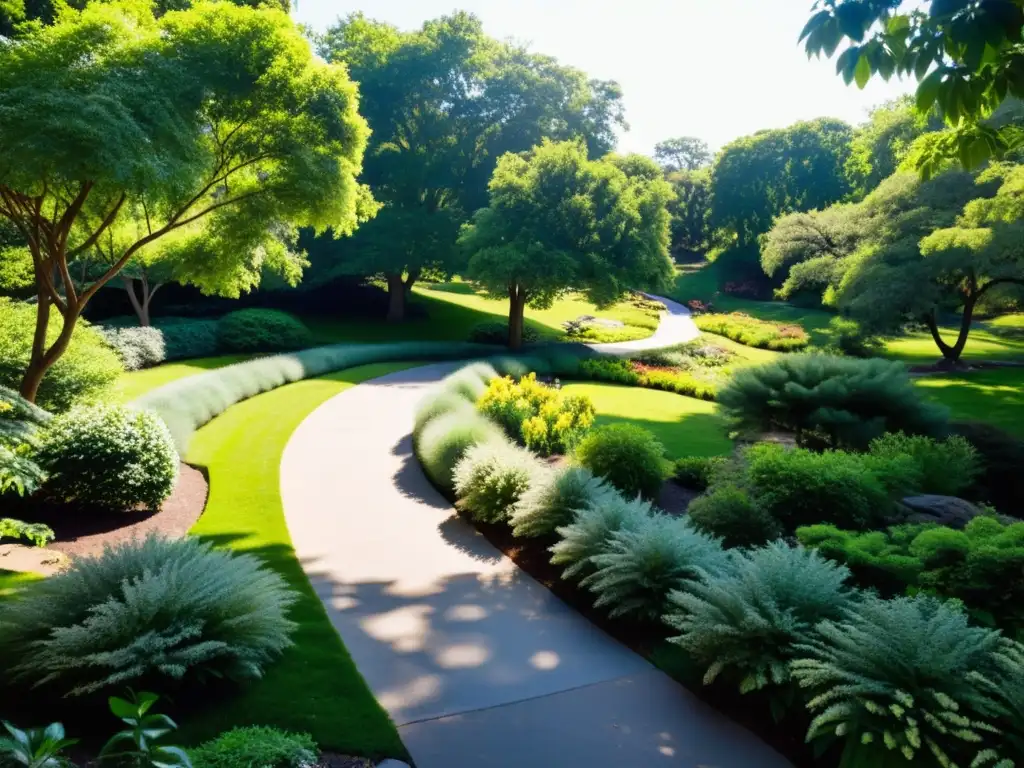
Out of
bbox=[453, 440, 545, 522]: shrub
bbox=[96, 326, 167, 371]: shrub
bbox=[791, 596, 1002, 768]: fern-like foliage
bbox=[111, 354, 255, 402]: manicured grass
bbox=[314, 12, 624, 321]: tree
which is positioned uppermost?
bbox=[314, 12, 624, 321]: tree

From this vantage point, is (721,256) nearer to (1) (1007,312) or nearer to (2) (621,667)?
(1) (1007,312)


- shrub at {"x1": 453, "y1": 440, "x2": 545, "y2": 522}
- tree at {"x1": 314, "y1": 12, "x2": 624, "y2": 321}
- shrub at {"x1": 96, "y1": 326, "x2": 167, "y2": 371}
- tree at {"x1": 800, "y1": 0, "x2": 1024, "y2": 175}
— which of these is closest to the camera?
tree at {"x1": 800, "y1": 0, "x2": 1024, "y2": 175}

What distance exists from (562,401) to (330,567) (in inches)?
288

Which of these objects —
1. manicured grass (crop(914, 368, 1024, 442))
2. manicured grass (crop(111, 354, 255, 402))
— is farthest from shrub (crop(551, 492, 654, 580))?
manicured grass (crop(111, 354, 255, 402))

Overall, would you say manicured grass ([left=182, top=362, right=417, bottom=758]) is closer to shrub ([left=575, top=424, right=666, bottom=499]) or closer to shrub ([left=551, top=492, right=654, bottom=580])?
shrub ([left=551, top=492, right=654, bottom=580])

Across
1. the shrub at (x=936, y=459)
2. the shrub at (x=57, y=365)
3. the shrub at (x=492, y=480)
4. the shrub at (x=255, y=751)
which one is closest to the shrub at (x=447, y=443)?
the shrub at (x=492, y=480)

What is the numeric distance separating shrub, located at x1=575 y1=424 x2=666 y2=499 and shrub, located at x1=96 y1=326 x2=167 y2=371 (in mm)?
16024

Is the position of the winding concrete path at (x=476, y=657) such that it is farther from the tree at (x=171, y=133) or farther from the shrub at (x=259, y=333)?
the shrub at (x=259, y=333)

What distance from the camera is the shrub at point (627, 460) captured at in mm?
10148

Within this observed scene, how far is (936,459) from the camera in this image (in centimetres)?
1041

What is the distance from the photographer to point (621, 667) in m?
5.67

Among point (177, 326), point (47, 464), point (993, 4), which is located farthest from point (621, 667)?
point (177, 326)

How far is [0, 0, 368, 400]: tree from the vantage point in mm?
8211

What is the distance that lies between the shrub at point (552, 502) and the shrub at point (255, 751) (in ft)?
13.3
